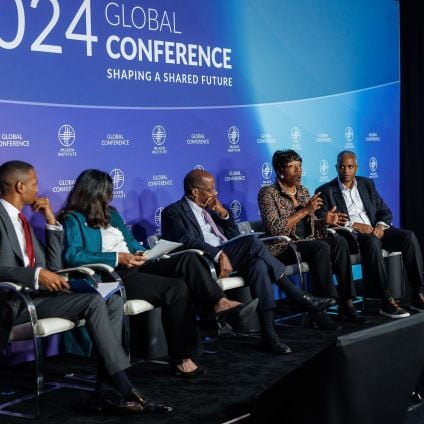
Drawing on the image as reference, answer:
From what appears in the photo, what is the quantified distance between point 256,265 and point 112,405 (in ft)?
5.45

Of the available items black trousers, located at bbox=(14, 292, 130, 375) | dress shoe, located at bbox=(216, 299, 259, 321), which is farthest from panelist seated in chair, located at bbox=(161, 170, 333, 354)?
black trousers, located at bbox=(14, 292, 130, 375)

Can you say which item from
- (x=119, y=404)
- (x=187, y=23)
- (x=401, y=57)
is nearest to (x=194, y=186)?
(x=187, y=23)

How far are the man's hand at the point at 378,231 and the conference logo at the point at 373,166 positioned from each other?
1.50 m

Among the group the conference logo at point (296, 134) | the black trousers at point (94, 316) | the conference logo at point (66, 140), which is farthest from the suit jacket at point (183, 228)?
the conference logo at point (296, 134)

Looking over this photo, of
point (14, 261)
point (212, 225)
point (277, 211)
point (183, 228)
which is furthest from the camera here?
point (277, 211)

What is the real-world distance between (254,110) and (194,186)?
156cm

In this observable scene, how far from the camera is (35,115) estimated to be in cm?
518

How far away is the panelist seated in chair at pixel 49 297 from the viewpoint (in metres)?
3.92

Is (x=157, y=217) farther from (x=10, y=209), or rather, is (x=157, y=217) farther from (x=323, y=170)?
(x=323, y=170)

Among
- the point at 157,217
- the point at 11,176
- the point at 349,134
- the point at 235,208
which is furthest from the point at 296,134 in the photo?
Answer: the point at 11,176

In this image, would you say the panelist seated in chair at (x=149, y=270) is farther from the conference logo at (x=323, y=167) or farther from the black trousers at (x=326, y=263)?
the conference logo at (x=323, y=167)

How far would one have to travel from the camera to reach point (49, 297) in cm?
412

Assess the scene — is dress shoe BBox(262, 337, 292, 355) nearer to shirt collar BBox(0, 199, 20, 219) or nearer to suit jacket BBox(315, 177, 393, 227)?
suit jacket BBox(315, 177, 393, 227)

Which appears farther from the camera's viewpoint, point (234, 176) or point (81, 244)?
point (234, 176)
